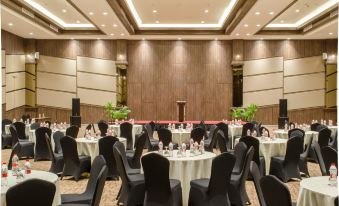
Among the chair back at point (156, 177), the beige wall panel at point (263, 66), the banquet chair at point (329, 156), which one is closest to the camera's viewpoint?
the chair back at point (156, 177)

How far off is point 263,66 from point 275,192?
1612cm

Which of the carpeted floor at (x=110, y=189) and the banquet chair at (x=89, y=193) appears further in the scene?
the carpeted floor at (x=110, y=189)

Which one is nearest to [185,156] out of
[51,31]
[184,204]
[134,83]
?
[184,204]

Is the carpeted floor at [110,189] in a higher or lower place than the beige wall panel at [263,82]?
lower

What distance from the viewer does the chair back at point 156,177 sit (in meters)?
4.62

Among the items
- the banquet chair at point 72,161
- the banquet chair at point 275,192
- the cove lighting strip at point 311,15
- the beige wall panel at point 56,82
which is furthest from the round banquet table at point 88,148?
the beige wall panel at point 56,82

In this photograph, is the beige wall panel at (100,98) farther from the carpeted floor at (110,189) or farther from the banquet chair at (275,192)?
the banquet chair at (275,192)

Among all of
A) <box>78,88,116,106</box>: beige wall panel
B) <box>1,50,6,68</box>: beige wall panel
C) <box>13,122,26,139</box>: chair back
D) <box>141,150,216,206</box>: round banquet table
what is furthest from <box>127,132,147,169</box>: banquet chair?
<box>78,88,116,106</box>: beige wall panel

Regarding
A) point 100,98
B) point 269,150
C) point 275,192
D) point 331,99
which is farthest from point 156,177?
point 331,99

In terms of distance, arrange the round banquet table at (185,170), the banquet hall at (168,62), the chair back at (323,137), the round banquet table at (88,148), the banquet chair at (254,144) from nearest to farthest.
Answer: the round banquet table at (185,170)
the banquet chair at (254,144)
the round banquet table at (88,148)
the chair back at (323,137)
the banquet hall at (168,62)

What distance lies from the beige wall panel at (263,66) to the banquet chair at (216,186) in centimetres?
1399

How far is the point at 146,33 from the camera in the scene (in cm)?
1728

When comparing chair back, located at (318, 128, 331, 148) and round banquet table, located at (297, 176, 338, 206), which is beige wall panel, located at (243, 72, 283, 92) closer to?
chair back, located at (318, 128, 331, 148)

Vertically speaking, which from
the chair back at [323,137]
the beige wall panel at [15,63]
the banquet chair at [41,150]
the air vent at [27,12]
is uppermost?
the air vent at [27,12]
